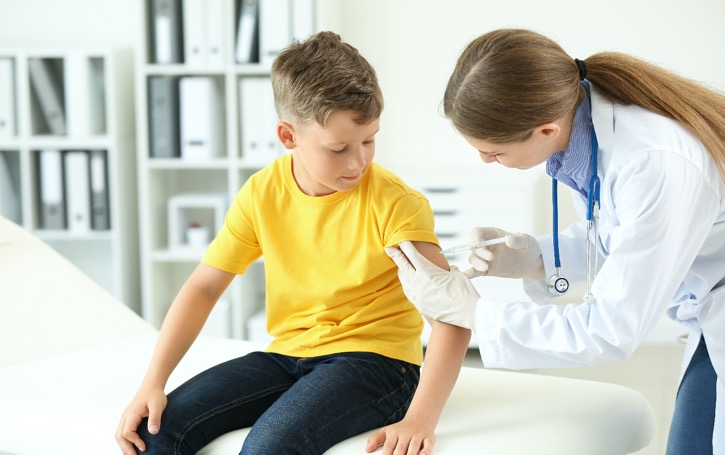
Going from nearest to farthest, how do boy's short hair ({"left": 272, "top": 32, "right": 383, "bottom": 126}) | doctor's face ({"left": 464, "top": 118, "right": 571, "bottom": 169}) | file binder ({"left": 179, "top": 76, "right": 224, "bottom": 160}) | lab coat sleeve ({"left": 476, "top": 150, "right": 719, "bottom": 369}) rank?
lab coat sleeve ({"left": 476, "top": 150, "right": 719, "bottom": 369}) < doctor's face ({"left": 464, "top": 118, "right": 571, "bottom": 169}) < boy's short hair ({"left": 272, "top": 32, "right": 383, "bottom": 126}) < file binder ({"left": 179, "top": 76, "right": 224, "bottom": 160})

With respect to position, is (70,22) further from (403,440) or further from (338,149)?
(403,440)

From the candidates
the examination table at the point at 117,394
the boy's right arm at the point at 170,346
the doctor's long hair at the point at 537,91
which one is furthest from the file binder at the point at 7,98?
the doctor's long hair at the point at 537,91

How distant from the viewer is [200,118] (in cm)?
322

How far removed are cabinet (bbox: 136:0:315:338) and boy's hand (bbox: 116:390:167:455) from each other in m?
1.84

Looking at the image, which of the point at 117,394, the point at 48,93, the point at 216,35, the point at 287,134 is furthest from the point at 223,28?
the point at 117,394

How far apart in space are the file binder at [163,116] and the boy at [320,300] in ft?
5.75

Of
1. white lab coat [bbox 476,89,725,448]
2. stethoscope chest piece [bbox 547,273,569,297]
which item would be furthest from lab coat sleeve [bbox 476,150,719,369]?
stethoscope chest piece [bbox 547,273,569,297]

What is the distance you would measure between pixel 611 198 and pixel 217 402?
679 millimetres

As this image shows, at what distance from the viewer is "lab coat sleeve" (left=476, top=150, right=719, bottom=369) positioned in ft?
3.97

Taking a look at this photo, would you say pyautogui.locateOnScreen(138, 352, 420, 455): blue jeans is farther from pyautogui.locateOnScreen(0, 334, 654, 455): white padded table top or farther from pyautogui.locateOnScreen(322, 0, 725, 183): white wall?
pyautogui.locateOnScreen(322, 0, 725, 183): white wall

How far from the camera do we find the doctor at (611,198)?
1.23 meters

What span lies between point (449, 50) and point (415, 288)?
210 centimetres

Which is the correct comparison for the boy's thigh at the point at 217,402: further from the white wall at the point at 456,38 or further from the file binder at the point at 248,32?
the file binder at the point at 248,32

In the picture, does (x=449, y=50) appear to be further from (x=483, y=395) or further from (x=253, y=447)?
(x=253, y=447)
